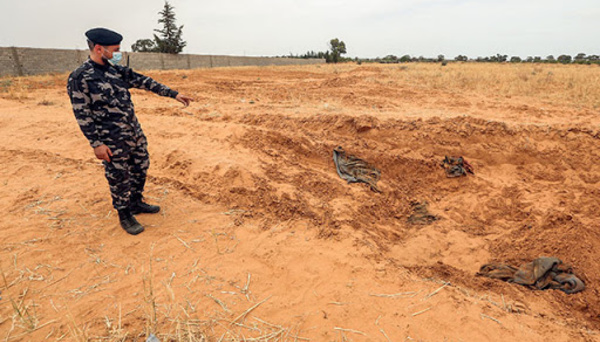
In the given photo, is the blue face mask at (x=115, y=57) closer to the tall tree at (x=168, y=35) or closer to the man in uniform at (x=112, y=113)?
the man in uniform at (x=112, y=113)

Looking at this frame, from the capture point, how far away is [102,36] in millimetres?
2633

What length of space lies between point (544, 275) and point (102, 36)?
449 centimetres

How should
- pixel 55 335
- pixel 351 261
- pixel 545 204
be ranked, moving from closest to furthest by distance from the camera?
1. pixel 55 335
2. pixel 351 261
3. pixel 545 204

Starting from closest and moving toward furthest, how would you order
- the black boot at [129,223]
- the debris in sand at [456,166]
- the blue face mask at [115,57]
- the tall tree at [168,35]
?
the blue face mask at [115,57], the black boot at [129,223], the debris in sand at [456,166], the tall tree at [168,35]

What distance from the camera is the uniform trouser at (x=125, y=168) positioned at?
9.51 ft

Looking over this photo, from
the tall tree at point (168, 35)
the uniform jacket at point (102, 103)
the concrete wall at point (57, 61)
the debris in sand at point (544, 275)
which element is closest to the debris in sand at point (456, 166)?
the debris in sand at point (544, 275)

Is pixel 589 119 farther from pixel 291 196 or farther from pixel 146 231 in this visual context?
pixel 146 231

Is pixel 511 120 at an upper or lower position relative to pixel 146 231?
upper

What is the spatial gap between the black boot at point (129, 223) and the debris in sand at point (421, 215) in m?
3.54

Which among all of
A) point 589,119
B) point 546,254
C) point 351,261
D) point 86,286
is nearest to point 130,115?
point 86,286

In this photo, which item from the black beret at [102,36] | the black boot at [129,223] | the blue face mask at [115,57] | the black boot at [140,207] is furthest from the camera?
the black boot at [140,207]

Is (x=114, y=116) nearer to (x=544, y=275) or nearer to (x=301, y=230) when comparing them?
(x=301, y=230)

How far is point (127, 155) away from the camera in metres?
2.96

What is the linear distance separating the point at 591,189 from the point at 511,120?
2.18m
